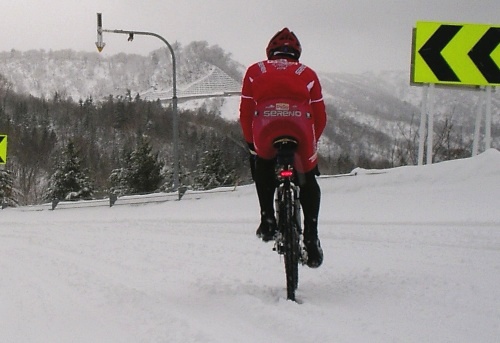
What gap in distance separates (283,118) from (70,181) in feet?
169

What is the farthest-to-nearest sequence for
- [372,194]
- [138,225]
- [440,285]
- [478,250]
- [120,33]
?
[120,33] < [372,194] < [138,225] < [478,250] < [440,285]

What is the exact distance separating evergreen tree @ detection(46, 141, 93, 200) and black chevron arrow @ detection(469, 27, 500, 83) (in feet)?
143

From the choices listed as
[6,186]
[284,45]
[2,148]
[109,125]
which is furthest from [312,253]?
[109,125]

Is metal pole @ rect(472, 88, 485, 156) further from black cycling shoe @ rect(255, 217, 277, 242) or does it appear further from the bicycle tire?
the bicycle tire

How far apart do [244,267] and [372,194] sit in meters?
7.72

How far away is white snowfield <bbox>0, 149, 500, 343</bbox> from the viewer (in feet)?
Result: 11.2

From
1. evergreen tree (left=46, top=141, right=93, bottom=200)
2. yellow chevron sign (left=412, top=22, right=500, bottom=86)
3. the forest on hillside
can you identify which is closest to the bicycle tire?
yellow chevron sign (left=412, top=22, right=500, bottom=86)

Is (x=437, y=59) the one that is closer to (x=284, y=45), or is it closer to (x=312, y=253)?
(x=284, y=45)

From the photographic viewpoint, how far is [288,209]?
414 centimetres

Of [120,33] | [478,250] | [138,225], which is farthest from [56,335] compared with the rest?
[120,33]

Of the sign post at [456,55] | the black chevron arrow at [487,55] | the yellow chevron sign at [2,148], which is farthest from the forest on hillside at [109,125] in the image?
the black chevron arrow at [487,55]

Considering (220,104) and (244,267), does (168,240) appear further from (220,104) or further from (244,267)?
(220,104)

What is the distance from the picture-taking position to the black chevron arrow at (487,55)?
14.4 meters

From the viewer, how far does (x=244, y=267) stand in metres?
5.70
